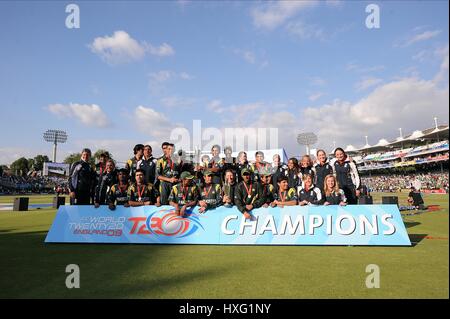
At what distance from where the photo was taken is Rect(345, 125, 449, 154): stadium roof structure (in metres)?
60.3

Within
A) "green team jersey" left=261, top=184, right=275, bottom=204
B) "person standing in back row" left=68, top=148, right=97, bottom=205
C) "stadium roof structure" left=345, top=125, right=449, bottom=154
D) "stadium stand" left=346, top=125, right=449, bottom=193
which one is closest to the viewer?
"green team jersey" left=261, top=184, right=275, bottom=204

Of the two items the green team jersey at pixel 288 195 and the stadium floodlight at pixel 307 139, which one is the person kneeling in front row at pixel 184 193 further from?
the stadium floodlight at pixel 307 139

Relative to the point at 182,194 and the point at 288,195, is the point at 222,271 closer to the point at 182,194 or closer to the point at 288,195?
the point at 182,194

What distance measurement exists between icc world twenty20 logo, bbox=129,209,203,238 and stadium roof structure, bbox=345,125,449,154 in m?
62.8

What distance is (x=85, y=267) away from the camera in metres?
5.00

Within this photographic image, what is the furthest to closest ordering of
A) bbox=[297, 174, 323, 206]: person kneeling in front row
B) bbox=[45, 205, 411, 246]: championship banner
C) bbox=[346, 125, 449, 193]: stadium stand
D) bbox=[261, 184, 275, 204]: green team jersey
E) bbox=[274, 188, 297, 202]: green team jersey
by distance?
bbox=[346, 125, 449, 193]: stadium stand
bbox=[261, 184, 275, 204]: green team jersey
bbox=[274, 188, 297, 202]: green team jersey
bbox=[297, 174, 323, 206]: person kneeling in front row
bbox=[45, 205, 411, 246]: championship banner

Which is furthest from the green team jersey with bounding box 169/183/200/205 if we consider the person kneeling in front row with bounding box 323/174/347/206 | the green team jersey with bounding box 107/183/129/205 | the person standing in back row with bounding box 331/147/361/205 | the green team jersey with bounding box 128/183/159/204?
the person standing in back row with bounding box 331/147/361/205

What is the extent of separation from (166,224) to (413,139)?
75.7 metres

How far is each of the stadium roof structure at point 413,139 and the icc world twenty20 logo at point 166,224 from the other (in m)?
62.8

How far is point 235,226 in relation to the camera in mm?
7023

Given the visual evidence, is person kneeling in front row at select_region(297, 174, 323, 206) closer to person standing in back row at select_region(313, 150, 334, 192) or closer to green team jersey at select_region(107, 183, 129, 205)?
person standing in back row at select_region(313, 150, 334, 192)

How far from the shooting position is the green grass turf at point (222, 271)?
12.3 ft

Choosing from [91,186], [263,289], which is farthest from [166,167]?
[263,289]

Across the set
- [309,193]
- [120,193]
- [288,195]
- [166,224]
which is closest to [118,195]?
[120,193]
